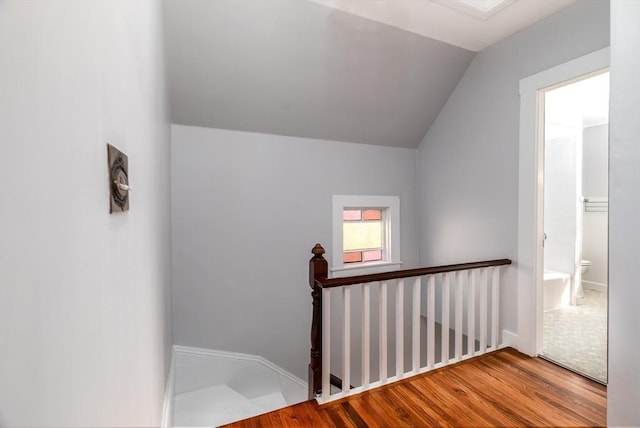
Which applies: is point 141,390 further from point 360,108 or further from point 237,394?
point 360,108

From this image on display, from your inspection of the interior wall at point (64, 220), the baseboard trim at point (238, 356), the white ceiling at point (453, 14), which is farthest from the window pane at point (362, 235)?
the interior wall at point (64, 220)

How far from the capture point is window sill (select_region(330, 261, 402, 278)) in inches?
126

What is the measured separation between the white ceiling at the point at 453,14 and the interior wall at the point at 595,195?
2954mm

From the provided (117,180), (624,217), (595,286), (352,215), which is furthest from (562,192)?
(117,180)

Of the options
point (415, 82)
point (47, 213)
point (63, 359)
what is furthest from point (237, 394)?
point (415, 82)

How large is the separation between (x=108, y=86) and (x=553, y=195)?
4.73 metres

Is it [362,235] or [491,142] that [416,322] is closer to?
[362,235]

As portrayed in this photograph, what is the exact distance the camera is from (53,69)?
0.43 metres

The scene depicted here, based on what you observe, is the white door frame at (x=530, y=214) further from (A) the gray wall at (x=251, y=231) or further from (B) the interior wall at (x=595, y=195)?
(B) the interior wall at (x=595, y=195)

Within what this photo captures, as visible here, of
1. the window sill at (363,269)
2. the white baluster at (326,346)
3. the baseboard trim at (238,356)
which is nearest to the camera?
the white baluster at (326,346)

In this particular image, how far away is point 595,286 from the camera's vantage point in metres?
4.16

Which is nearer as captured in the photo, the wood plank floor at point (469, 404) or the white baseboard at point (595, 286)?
the wood plank floor at point (469, 404)

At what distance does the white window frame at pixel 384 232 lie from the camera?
321 cm

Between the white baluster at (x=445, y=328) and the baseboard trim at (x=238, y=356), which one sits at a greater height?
the white baluster at (x=445, y=328)
